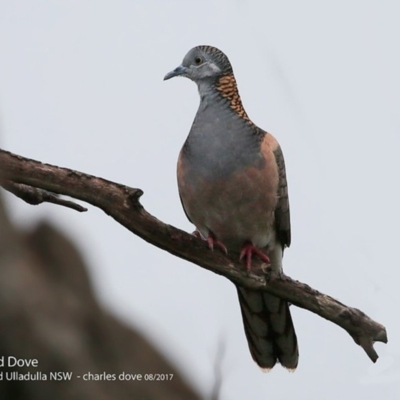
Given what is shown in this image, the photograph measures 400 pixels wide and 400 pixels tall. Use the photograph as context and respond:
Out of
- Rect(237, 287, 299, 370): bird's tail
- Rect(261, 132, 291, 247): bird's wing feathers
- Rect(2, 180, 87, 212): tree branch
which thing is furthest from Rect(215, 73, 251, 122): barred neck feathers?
Rect(2, 180, 87, 212): tree branch

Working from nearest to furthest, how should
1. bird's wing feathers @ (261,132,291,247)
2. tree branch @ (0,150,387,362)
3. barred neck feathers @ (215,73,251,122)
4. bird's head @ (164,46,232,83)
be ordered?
tree branch @ (0,150,387,362)
bird's wing feathers @ (261,132,291,247)
barred neck feathers @ (215,73,251,122)
bird's head @ (164,46,232,83)

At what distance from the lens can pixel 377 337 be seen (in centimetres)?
434

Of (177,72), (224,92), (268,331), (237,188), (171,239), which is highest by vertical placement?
(177,72)

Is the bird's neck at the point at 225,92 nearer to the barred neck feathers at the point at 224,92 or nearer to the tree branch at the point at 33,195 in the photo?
the barred neck feathers at the point at 224,92

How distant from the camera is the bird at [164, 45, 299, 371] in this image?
15.1 feet

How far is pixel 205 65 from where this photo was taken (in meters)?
5.04

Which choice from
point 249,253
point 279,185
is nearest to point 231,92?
point 279,185

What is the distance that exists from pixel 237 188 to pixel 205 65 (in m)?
0.84

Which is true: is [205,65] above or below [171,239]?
above

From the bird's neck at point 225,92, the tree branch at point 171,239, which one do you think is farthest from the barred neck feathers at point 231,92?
the tree branch at point 171,239

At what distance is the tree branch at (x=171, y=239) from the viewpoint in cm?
358

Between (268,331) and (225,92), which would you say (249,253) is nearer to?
(268,331)

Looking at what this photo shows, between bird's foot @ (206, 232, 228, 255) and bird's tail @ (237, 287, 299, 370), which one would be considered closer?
bird's foot @ (206, 232, 228, 255)

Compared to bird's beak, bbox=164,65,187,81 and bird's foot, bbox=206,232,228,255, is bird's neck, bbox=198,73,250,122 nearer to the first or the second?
bird's beak, bbox=164,65,187,81
